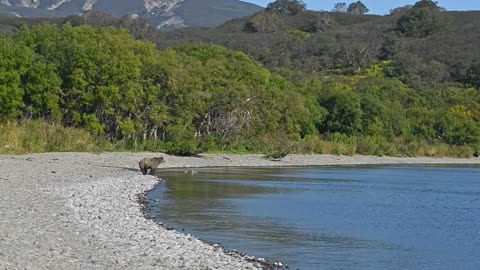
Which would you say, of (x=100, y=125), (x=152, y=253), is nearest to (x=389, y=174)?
(x=100, y=125)

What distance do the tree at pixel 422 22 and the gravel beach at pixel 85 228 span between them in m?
129

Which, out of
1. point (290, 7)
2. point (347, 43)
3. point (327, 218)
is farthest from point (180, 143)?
point (290, 7)

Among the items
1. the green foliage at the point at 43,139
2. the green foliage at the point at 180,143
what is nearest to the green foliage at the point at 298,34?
the green foliage at the point at 180,143

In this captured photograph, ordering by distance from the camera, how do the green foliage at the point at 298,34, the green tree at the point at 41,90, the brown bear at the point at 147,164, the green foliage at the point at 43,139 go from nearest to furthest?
1. the brown bear at the point at 147,164
2. the green foliage at the point at 43,139
3. the green tree at the point at 41,90
4. the green foliage at the point at 298,34

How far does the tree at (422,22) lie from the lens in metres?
156

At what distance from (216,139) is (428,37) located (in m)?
100

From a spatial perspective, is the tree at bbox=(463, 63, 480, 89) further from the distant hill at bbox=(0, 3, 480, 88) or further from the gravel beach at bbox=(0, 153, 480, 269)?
the gravel beach at bbox=(0, 153, 480, 269)

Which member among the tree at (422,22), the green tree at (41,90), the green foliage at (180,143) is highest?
the tree at (422,22)

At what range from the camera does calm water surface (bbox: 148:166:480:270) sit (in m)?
18.5

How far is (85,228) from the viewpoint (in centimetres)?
1827

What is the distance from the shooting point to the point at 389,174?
51750 mm

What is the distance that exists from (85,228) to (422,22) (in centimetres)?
14548

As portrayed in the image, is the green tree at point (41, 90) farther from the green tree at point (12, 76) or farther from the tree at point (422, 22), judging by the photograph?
the tree at point (422, 22)

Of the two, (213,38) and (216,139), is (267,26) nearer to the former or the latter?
(213,38)
